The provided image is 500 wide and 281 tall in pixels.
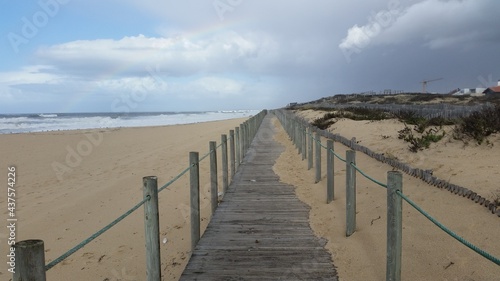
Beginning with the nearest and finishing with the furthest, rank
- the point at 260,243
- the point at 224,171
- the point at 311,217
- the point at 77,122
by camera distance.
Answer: the point at 260,243, the point at 311,217, the point at 224,171, the point at 77,122

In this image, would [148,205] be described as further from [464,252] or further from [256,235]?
[464,252]

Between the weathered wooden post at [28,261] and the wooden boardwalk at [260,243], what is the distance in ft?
7.81

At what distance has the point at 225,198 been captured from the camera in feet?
24.5

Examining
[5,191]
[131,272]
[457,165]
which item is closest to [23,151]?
[5,191]

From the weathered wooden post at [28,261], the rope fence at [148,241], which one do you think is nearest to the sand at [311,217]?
the rope fence at [148,241]

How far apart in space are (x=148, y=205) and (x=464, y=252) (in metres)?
3.18

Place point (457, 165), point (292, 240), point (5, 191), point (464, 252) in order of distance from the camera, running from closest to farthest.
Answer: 1. point (464, 252)
2. point (292, 240)
3. point (457, 165)
4. point (5, 191)

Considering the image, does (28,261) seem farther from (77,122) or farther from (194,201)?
(77,122)

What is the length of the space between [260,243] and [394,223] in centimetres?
209

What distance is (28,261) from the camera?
1792 millimetres

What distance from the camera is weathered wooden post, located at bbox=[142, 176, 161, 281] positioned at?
3404 millimetres

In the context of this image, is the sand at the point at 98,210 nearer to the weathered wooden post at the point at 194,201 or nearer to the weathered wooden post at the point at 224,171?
the weathered wooden post at the point at 194,201

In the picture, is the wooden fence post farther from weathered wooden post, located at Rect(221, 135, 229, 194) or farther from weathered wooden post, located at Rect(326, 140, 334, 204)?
weathered wooden post, located at Rect(221, 135, 229, 194)

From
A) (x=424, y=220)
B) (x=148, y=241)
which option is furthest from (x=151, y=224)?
(x=424, y=220)
